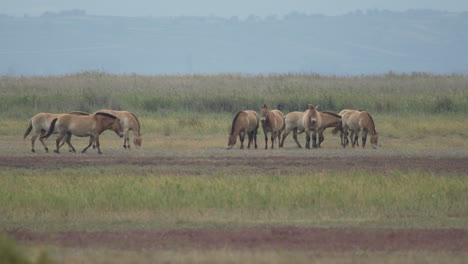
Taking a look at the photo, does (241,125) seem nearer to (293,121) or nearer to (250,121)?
(250,121)

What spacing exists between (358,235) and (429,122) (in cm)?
2389

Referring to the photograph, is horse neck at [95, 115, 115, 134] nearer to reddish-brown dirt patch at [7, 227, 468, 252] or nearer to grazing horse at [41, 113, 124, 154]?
grazing horse at [41, 113, 124, 154]

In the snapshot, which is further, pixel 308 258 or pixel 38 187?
pixel 38 187

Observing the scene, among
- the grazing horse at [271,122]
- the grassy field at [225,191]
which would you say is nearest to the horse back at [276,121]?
the grazing horse at [271,122]

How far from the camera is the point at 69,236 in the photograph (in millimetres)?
12922

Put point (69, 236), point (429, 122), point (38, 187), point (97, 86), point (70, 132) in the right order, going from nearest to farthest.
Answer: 1. point (69, 236)
2. point (38, 187)
3. point (70, 132)
4. point (429, 122)
5. point (97, 86)

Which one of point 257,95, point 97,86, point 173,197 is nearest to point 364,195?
point 173,197

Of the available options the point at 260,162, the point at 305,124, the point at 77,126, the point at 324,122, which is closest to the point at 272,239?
the point at 260,162

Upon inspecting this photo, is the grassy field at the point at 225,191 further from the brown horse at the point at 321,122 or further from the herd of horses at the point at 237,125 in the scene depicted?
the brown horse at the point at 321,122

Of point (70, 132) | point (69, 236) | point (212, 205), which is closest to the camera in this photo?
point (69, 236)

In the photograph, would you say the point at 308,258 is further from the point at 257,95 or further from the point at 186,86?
the point at 186,86

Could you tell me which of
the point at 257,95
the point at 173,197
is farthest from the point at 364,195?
the point at 257,95

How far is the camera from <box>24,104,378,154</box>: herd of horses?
25953 mm

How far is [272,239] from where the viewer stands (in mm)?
12633
